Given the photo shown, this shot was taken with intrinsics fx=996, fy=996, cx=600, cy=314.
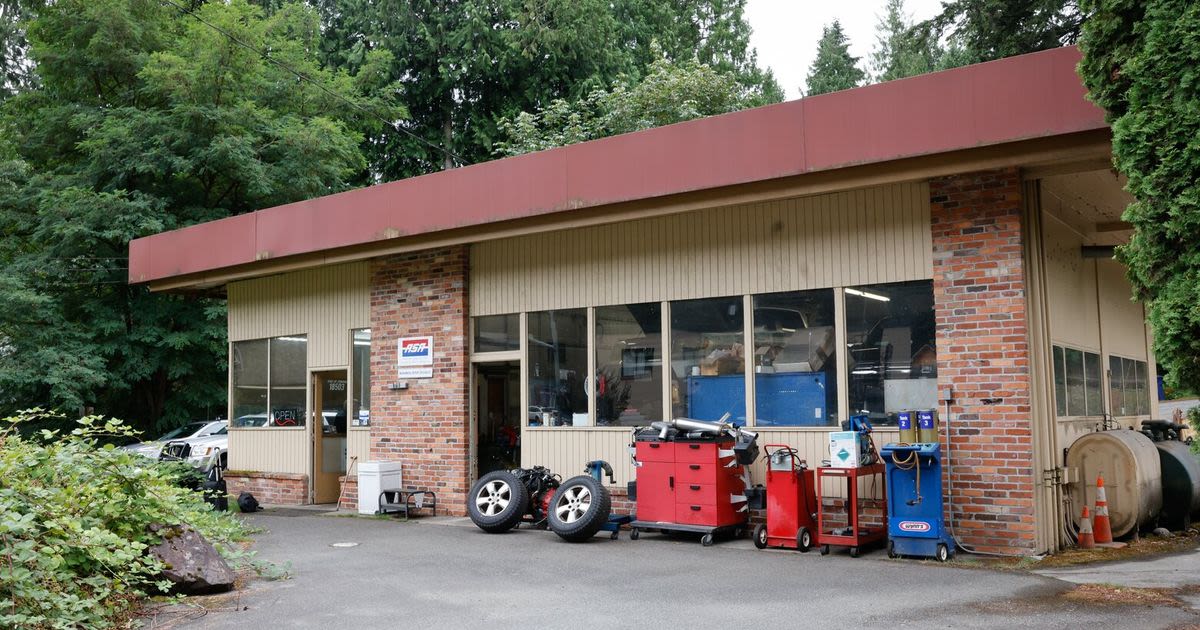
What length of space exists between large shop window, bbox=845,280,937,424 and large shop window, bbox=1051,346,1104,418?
1.34 m

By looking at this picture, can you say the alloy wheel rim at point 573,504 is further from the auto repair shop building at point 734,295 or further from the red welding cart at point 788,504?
the red welding cart at point 788,504

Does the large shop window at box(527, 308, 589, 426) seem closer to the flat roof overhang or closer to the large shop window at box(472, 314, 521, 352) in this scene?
the large shop window at box(472, 314, 521, 352)

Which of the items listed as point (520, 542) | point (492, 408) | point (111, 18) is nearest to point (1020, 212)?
point (520, 542)

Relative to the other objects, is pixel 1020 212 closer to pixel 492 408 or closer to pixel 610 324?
pixel 610 324

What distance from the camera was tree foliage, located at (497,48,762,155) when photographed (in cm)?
2645

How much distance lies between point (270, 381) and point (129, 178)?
1127 centimetres

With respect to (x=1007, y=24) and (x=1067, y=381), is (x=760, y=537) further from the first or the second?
(x=1007, y=24)

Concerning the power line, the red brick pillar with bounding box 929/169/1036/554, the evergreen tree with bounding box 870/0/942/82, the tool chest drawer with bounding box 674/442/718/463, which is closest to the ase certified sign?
the tool chest drawer with bounding box 674/442/718/463

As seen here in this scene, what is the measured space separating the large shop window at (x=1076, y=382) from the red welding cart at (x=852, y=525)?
2195 millimetres

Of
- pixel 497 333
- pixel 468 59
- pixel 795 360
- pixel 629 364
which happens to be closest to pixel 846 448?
pixel 795 360

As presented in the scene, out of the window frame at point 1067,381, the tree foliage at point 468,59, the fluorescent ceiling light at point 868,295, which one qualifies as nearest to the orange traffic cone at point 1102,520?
the window frame at point 1067,381

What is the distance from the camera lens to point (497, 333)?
13.6m

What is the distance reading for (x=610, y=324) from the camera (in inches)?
490

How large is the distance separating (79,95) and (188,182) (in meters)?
3.71
